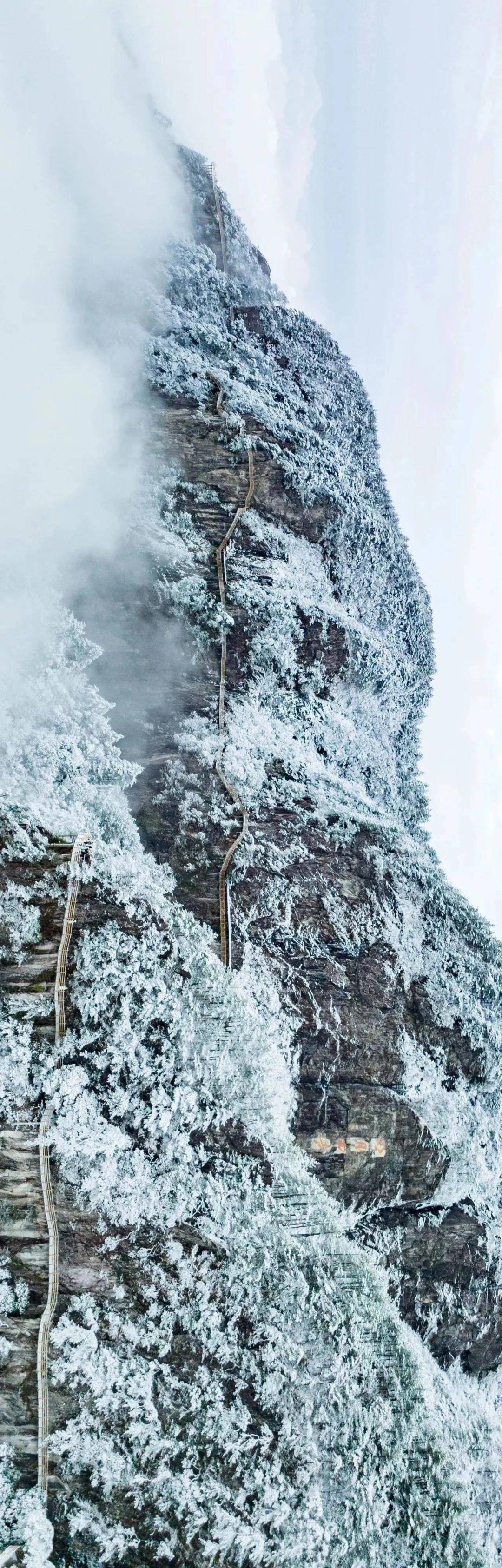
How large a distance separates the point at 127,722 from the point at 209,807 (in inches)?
97.1

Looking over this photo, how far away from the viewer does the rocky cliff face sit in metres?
11.0

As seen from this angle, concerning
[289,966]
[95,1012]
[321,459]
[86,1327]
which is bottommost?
[86,1327]

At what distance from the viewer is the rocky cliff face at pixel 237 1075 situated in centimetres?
1099

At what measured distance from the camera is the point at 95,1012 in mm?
11875

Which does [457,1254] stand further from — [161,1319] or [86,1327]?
[86,1327]

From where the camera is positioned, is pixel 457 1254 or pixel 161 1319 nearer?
pixel 161 1319

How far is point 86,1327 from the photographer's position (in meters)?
11.0

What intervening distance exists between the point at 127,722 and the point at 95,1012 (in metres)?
6.09

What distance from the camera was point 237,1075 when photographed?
41.5ft

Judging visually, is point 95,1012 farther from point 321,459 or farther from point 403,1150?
point 321,459

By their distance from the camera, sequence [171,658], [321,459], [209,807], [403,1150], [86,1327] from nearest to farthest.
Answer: [86,1327], [403,1150], [209,807], [171,658], [321,459]

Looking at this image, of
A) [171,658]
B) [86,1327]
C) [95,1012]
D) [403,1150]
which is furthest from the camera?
[171,658]

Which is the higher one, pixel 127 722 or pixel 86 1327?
pixel 127 722

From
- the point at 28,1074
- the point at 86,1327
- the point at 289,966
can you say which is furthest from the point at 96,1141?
the point at 289,966
